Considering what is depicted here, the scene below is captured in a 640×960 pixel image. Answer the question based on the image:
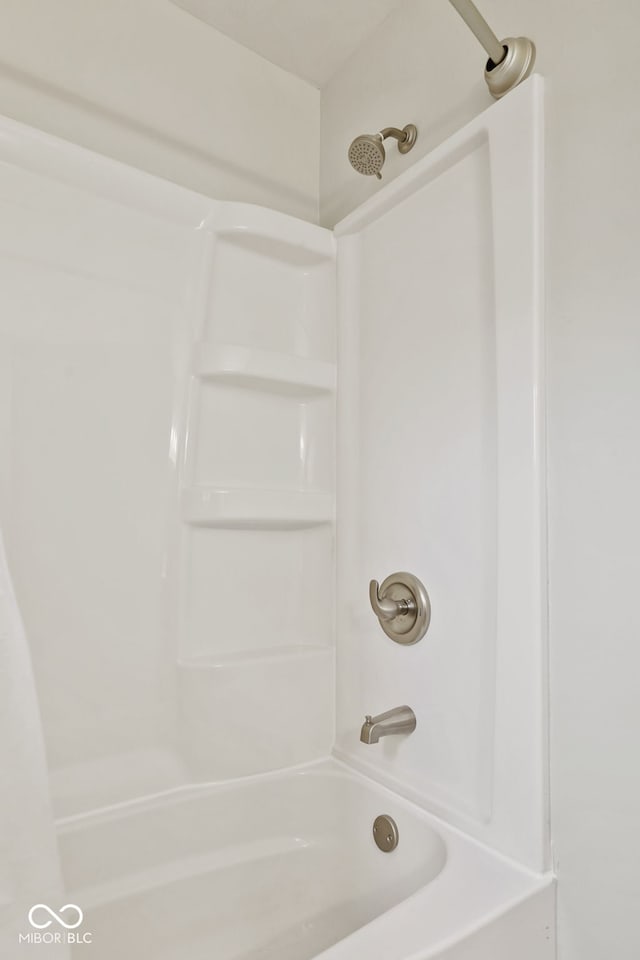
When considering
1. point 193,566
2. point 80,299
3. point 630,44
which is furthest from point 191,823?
point 630,44

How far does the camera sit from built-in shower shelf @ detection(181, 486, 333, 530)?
132cm

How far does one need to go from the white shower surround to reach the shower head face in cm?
9

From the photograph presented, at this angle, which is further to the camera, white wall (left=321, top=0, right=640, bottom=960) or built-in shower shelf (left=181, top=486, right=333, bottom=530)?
built-in shower shelf (left=181, top=486, right=333, bottom=530)

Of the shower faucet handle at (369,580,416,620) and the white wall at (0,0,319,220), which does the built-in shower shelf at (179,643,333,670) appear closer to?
the shower faucet handle at (369,580,416,620)

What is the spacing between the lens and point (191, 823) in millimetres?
1236

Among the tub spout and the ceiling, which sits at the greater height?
the ceiling

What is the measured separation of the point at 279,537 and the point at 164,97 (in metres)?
1.15

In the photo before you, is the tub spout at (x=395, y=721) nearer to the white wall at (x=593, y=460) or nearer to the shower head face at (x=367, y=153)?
the white wall at (x=593, y=460)

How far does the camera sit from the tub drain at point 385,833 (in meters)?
1.18

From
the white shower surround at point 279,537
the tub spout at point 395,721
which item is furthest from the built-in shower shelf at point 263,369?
the tub spout at point 395,721

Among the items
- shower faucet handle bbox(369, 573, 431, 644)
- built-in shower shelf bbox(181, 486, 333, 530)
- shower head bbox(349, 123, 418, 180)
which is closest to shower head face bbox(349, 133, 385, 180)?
shower head bbox(349, 123, 418, 180)

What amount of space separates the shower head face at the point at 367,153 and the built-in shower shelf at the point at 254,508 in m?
0.77

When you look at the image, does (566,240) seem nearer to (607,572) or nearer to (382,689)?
(607,572)

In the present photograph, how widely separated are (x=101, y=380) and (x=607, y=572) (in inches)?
41.7
